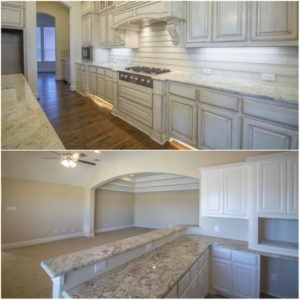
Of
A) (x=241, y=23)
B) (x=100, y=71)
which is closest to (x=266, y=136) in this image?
(x=241, y=23)

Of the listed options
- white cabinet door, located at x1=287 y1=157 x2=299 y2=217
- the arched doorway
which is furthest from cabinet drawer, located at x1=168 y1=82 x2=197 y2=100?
the arched doorway

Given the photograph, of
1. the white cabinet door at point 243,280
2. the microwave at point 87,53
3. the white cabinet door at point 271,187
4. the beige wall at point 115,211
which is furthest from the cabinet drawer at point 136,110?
the white cabinet door at point 243,280

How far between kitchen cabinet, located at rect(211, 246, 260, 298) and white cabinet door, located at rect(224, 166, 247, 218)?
15.5 inches

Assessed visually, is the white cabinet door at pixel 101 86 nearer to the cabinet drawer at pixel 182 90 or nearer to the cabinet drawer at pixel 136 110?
the cabinet drawer at pixel 136 110

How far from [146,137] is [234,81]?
3.03 feet

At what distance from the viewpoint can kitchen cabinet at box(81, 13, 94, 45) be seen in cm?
282

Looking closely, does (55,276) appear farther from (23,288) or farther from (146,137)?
(146,137)

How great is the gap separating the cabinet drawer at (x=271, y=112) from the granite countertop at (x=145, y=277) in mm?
1178

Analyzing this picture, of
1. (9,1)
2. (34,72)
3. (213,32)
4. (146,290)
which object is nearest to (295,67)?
(213,32)

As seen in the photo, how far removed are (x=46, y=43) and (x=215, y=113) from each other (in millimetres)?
3354

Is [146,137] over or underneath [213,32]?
underneath

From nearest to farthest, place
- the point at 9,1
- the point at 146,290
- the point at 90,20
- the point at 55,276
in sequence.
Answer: the point at 55,276
the point at 146,290
the point at 9,1
the point at 90,20

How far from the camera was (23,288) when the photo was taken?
2420 mm

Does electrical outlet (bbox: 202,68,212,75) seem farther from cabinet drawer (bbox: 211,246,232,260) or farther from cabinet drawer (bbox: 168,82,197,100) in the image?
cabinet drawer (bbox: 211,246,232,260)
